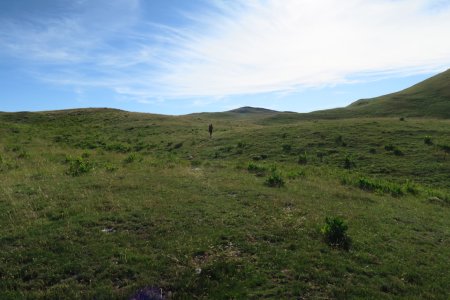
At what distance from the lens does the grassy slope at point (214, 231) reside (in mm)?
9711

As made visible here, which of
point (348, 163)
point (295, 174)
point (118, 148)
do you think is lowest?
point (348, 163)

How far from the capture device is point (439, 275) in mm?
10953

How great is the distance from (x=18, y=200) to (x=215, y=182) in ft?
32.7

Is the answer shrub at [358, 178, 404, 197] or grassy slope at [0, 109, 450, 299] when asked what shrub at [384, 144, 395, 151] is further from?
shrub at [358, 178, 404, 197]

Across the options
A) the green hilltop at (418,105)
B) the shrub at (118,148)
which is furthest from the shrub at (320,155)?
the green hilltop at (418,105)

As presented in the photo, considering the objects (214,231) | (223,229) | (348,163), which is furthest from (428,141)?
(214,231)

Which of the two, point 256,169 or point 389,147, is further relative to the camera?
point 389,147

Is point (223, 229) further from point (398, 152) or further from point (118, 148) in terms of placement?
point (118, 148)

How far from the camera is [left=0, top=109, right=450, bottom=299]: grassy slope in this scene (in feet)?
31.9

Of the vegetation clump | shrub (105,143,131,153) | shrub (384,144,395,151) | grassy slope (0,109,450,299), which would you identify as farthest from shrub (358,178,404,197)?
shrub (105,143,131,153)

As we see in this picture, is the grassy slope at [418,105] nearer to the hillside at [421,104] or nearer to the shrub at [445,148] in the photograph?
the hillside at [421,104]

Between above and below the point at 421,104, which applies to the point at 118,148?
below

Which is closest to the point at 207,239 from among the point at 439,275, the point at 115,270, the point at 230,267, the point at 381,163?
the point at 230,267

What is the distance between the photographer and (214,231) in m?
12.8
